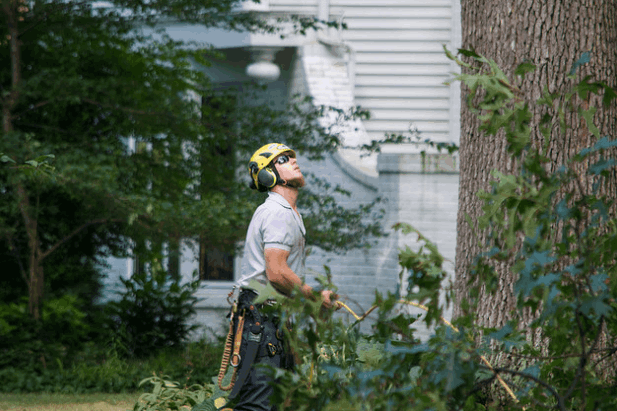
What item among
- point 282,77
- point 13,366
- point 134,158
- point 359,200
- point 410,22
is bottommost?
point 13,366

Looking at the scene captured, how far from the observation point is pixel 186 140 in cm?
719

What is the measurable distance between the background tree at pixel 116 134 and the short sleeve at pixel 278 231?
2.85 m

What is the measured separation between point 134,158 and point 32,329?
2100 mm

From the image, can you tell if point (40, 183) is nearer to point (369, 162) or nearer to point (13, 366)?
point (13, 366)

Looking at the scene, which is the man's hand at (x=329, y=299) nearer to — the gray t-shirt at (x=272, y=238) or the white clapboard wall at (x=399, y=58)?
the gray t-shirt at (x=272, y=238)

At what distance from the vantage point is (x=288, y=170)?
3.69m

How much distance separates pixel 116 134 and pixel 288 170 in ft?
14.5

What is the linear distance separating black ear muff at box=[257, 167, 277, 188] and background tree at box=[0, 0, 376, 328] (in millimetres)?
2600

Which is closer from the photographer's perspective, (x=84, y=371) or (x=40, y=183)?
(x=40, y=183)

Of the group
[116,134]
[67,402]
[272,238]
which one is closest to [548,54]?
[272,238]

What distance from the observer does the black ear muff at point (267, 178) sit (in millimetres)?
3650

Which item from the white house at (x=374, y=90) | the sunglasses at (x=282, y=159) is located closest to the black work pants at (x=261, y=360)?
the sunglasses at (x=282, y=159)

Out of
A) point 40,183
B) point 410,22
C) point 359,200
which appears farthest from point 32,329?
point 410,22

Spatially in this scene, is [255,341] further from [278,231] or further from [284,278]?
[278,231]
